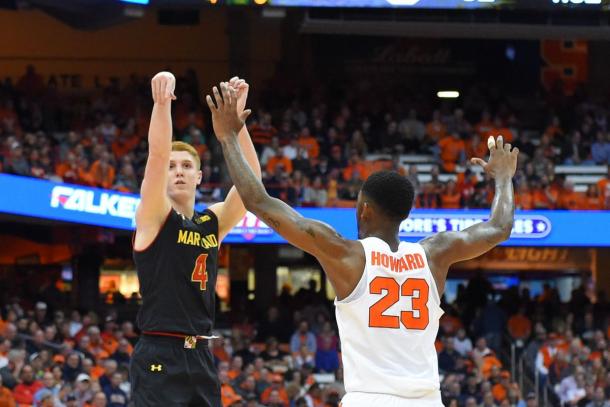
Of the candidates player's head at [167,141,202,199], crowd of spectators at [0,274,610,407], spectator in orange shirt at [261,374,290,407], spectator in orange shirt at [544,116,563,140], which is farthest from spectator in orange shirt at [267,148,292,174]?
player's head at [167,141,202,199]

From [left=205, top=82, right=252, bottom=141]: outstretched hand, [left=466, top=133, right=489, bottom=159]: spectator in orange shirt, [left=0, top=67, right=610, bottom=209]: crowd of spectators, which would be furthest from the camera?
[left=466, top=133, right=489, bottom=159]: spectator in orange shirt

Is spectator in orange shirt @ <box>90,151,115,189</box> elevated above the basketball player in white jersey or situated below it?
above

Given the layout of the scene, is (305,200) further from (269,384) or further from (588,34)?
(588,34)

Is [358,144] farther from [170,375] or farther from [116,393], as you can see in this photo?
[170,375]

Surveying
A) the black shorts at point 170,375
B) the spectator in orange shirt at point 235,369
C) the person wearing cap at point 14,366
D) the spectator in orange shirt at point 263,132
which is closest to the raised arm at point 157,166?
the black shorts at point 170,375

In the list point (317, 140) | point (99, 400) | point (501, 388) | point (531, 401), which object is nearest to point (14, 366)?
point (99, 400)

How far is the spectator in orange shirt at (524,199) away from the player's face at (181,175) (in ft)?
55.3

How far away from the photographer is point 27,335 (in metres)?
19.4

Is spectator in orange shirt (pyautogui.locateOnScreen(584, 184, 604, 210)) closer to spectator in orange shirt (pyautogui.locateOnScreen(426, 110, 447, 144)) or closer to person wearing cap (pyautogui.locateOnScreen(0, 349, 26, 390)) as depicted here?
spectator in orange shirt (pyautogui.locateOnScreen(426, 110, 447, 144))

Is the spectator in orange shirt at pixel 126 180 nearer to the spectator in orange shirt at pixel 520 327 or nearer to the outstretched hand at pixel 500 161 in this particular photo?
the spectator in orange shirt at pixel 520 327

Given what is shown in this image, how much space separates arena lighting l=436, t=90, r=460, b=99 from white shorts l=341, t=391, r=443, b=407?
930 inches

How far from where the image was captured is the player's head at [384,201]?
5.65 meters

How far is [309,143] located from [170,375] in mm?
17349

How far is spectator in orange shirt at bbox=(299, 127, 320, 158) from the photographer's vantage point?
78.0 ft
